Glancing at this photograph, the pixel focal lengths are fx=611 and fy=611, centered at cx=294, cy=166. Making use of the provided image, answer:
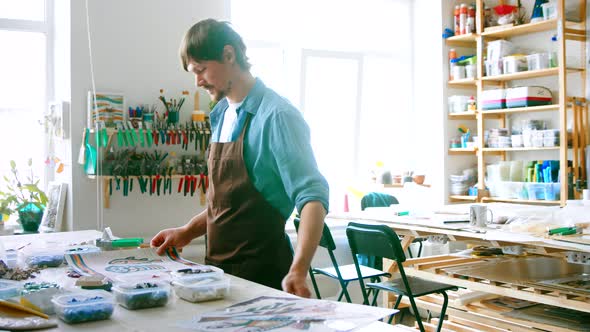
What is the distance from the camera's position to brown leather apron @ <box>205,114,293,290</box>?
6.24ft

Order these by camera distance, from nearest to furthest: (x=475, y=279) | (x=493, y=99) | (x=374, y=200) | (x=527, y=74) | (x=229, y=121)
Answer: (x=229, y=121), (x=475, y=279), (x=374, y=200), (x=527, y=74), (x=493, y=99)

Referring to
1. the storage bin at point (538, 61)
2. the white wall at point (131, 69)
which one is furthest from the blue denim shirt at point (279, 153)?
the storage bin at point (538, 61)

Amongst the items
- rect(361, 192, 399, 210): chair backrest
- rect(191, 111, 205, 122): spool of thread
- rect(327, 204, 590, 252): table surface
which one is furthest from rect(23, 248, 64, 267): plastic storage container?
rect(361, 192, 399, 210): chair backrest

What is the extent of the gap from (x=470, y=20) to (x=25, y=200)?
13.9 ft

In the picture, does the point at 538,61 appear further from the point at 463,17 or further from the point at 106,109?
the point at 106,109

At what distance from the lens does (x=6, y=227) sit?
4102mm

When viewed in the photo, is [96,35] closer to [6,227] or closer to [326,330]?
[6,227]

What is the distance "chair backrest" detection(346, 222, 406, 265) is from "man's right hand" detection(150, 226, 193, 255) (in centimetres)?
148

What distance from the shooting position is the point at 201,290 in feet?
4.52

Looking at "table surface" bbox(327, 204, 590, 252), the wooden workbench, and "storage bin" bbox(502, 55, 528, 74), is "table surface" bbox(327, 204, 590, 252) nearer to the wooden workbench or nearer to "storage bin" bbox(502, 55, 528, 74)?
the wooden workbench

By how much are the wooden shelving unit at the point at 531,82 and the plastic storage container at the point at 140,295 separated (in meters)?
4.39

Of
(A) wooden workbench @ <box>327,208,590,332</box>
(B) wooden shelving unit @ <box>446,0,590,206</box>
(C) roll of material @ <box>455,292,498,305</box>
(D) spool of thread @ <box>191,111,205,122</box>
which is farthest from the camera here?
(B) wooden shelving unit @ <box>446,0,590,206</box>

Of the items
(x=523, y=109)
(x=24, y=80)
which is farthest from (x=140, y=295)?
(x=523, y=109)

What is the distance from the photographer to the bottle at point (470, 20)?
19.2 feet
